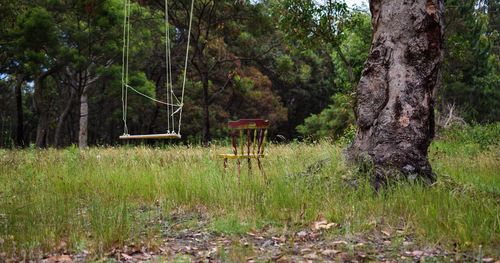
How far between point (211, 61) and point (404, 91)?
2034 cm

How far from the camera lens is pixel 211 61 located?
25.5m

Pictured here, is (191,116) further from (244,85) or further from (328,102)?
(328,102)

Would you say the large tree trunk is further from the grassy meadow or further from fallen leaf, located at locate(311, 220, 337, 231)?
fallen leaf, located at locate(311, 220, 337, 231)

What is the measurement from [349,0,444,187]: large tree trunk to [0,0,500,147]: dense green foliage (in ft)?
18.1

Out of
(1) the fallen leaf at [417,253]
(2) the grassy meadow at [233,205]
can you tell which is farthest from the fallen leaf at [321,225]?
(1) the fallen leaf at [417,253]

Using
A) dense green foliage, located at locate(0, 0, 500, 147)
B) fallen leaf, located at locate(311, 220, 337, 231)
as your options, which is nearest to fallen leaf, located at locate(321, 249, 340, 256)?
fallen leaf, located at locate(311, 220, 337, 231)

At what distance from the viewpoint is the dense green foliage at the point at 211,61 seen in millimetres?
16172

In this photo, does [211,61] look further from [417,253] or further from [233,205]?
[417,253]

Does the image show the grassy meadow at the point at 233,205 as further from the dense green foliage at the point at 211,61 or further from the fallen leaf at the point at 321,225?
the dense green foliage at the point at 211,61

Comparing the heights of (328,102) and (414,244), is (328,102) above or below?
above

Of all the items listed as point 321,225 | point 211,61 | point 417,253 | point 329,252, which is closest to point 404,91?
point 321,225

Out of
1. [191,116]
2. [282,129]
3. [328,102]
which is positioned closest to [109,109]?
[191,116]

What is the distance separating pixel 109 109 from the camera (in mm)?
32312

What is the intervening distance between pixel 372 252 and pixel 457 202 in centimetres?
128
